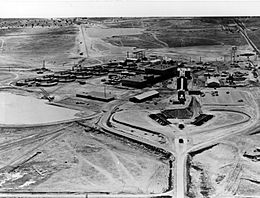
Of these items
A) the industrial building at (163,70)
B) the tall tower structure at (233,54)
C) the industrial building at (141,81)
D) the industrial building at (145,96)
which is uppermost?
the tall tower structure at (233,54)

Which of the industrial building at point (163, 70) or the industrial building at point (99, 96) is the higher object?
the industrial building at point (163, 70)

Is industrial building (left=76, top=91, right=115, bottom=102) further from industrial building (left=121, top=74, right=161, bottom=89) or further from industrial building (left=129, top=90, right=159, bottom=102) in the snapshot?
industrial building (left=121, top=74, right=161, bottom=89)

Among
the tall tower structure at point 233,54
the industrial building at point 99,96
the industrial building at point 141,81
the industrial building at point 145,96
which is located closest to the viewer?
the industrial building at point 145,96

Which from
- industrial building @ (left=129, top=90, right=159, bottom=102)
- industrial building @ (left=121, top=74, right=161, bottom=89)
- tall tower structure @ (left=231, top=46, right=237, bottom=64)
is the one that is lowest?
industrial building @ (left=129, top=90, right=159, bottom=102)

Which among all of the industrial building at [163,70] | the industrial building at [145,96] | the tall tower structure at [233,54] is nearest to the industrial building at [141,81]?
the industrial building at [163,70]

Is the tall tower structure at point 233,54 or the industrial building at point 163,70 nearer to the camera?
the industrial building at point 163,70

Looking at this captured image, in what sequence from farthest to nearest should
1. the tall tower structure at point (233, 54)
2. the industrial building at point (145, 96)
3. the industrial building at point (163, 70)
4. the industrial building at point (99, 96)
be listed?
the tall tower structure at point (233, 54) < the industrial building at point (163, 70) < the industrial building at point (99, 96) < the industrial building at point (145, 96)

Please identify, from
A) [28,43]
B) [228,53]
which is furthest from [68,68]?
[228,53]

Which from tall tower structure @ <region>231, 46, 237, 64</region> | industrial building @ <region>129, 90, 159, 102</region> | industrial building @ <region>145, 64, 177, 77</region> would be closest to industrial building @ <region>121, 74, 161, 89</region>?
industrial building @ <region>145, 64, 177, 77</region>

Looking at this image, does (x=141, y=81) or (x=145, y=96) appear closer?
(x=145, y=96)

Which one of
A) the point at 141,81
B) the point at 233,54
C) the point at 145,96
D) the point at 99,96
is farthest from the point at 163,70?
the point at 233,54

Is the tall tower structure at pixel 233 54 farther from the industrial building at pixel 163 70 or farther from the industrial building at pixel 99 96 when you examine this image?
the industrial building at pixel 99 96

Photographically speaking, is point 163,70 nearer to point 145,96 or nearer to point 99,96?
point 145,96
